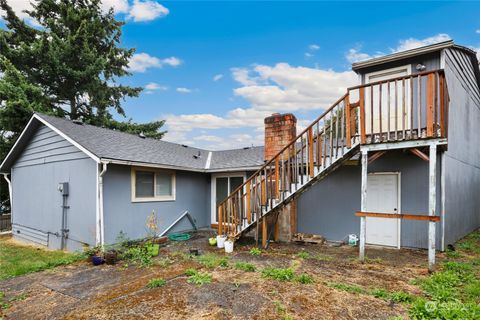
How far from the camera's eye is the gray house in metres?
6.02

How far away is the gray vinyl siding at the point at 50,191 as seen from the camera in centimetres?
712

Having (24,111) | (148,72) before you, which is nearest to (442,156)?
(24,111)

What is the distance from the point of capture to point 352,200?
24.5ft

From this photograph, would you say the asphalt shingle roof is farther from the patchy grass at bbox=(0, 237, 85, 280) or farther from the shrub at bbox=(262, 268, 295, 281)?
the shrub at bbox=(262, 268, 295, 281)

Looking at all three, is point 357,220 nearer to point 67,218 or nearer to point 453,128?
point 453,128

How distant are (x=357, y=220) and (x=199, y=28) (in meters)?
11.7

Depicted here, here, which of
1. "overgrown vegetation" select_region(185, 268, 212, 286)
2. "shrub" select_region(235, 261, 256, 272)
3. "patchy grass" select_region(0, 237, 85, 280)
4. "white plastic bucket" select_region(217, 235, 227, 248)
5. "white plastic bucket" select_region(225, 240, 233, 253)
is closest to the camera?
"overgrown vegetation" select_region(185, 268, 212, 286)

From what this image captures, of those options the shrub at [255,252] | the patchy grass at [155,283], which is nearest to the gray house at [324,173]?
the shrub at [255,252]

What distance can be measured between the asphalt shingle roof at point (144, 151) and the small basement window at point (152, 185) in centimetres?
45

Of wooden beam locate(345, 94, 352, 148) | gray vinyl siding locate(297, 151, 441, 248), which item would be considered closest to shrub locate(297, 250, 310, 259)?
gray vinyl siding locate(297, 151, 441, 248)

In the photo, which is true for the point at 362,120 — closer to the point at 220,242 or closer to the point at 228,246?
the point at 228,246

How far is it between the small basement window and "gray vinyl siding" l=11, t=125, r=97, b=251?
3.95 feet

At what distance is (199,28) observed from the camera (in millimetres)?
13578

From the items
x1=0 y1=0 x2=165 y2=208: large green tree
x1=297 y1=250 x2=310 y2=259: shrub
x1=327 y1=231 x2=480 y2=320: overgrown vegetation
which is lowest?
x1=297 y1=250 x2=310 y2=259: shrub
